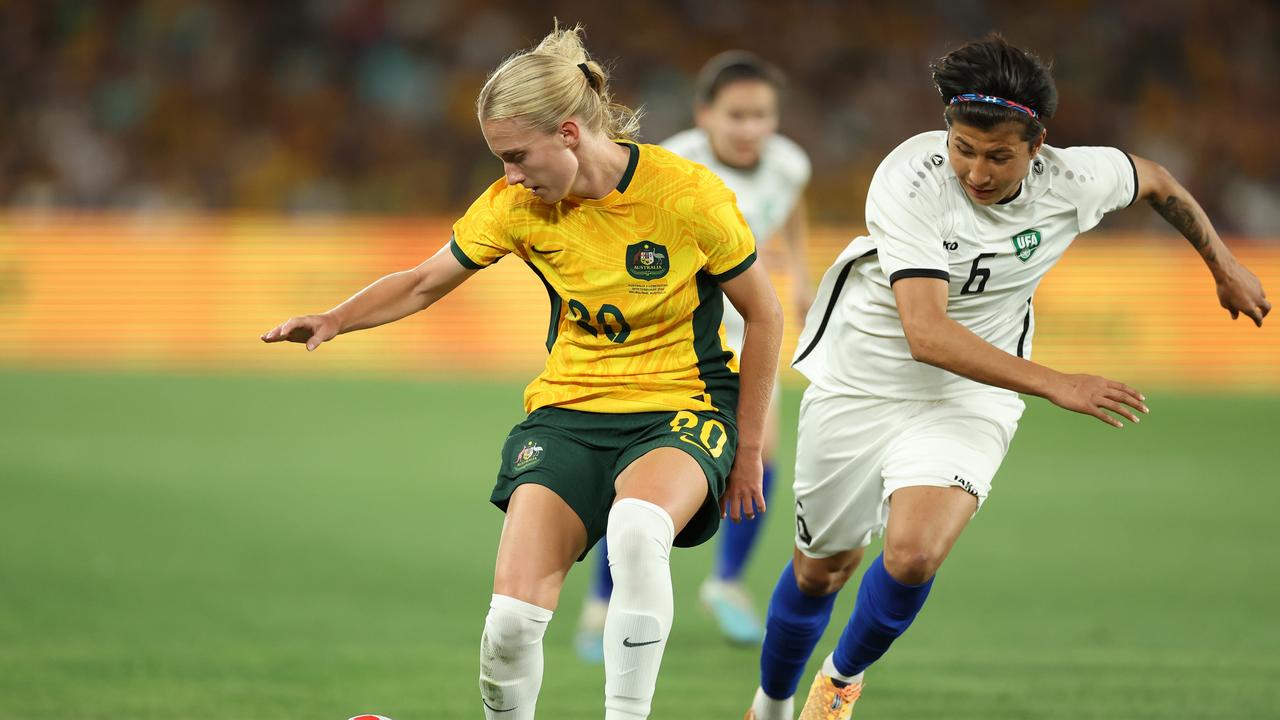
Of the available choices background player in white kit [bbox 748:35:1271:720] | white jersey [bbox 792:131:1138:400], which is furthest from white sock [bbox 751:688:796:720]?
white jersey [bbox 792:131:1138:400]

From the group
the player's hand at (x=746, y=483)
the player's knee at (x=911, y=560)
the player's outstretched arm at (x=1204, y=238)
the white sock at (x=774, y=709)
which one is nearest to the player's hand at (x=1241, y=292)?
the player's outstretched arm at (x=1204, y=238)

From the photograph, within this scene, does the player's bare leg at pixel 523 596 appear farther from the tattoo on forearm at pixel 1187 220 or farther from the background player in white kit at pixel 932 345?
the tattoo on forearm at pixel 1187 220

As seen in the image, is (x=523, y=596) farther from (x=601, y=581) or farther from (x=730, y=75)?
(x=730, y=75)

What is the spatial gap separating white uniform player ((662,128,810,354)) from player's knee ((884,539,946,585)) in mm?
2469

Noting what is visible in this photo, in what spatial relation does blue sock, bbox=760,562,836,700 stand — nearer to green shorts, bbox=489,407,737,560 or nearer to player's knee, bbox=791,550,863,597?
player's knee, bbox=791,550,863,597

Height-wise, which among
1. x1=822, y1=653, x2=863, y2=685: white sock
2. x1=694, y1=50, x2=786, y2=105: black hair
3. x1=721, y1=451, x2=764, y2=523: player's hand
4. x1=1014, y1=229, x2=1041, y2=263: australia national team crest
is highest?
x1=694, y1=50, x2=786, y2=105: black hair

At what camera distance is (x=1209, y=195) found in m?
16.8

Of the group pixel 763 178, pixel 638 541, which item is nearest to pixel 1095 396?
pixel 638 541

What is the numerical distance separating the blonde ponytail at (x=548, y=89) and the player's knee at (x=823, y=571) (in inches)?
58.7

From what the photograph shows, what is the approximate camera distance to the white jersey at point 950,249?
4031mm

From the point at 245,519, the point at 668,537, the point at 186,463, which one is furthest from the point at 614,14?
the point at 668,537

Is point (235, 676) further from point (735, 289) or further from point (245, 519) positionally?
point (245, 519)

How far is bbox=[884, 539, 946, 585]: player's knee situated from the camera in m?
3.96

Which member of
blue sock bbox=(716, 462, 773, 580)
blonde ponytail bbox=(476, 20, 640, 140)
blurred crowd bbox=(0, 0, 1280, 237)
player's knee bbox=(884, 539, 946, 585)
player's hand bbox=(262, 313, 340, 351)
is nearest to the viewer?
blonde ponytail bbox=(476, 20, 640, 140)
